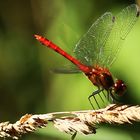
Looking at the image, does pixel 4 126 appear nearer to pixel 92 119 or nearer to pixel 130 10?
pixel 92 119

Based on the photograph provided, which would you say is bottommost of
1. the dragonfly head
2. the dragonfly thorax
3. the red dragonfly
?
the dragonfly head

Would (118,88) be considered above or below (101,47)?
below

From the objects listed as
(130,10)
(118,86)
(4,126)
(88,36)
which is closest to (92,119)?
(4,126)

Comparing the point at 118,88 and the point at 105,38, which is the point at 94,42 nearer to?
the point at 105,38

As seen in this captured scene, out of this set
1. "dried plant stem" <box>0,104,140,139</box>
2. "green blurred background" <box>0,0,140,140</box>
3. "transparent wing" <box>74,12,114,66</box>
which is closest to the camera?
"dried plant stem" <box>0,104,140,139</box>

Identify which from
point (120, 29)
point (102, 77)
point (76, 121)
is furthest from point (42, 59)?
point (76, 121)

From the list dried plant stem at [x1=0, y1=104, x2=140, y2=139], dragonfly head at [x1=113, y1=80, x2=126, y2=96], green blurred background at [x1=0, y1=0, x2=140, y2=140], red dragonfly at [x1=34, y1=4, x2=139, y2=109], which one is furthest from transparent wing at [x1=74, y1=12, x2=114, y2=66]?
dried plant stem at [x1=0, y1=104, x2=140, y2=139]

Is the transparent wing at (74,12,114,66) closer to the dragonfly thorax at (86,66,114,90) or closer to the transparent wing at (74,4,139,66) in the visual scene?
the transparent wing at (74,4,139,66)
